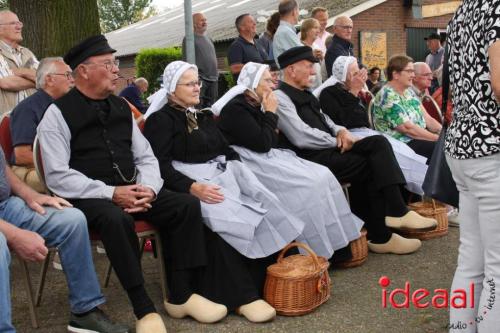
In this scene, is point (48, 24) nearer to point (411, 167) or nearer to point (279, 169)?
point (279, 169)

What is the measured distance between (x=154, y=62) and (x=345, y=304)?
16.8 metres

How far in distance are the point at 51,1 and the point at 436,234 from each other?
434 cm

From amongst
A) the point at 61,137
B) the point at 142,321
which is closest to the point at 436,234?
the point at 142,321

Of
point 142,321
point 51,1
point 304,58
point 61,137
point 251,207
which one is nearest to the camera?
point 142,321

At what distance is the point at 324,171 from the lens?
4.56m

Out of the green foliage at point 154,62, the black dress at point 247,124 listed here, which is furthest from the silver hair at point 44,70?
the green foliage at point 154,62

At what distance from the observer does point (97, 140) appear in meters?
3.70

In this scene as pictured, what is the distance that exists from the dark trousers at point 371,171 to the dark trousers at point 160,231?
1.61 m

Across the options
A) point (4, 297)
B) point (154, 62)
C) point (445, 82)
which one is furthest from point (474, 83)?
point (154, 62)

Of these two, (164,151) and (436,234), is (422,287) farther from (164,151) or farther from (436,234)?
(164,151)

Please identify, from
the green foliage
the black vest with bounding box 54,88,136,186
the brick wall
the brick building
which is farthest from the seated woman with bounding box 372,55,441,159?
the green foliage

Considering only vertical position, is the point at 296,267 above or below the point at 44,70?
below

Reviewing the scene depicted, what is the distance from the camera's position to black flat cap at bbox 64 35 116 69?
147 inches

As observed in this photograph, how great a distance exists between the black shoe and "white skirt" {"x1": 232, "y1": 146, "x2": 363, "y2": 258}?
1.50 metres
